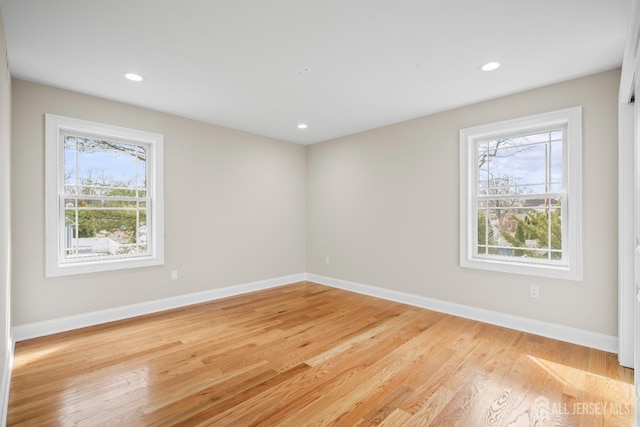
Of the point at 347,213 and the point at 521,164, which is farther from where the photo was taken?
the point at 347,213

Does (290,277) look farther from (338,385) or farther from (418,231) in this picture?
(338,385)

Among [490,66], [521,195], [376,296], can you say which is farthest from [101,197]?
[521,195]

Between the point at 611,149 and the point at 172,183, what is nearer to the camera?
the point at 611,149

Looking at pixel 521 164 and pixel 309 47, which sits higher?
pixel 309 47

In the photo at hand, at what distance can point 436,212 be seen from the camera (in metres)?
3.93

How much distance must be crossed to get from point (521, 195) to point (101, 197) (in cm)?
466

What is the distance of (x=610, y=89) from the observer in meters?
2.75

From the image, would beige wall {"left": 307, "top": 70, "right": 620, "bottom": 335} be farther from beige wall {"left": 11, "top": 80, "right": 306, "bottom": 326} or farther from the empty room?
beige wall {"left": 11, "top": 80, "right": 306, "bottom": 326}

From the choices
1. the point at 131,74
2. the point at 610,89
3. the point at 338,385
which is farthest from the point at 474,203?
the point at 131,74

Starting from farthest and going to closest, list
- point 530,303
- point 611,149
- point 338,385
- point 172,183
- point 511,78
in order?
point 172,183
point 530,303
point 511,78
point 611,149
point 338,385

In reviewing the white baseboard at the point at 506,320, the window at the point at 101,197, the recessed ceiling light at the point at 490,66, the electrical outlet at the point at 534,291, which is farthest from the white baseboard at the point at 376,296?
the recessed ceiling light at the point at 490,66

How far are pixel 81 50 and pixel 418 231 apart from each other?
155 inches

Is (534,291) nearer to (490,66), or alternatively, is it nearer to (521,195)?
(521,195)

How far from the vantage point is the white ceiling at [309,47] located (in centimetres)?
196
